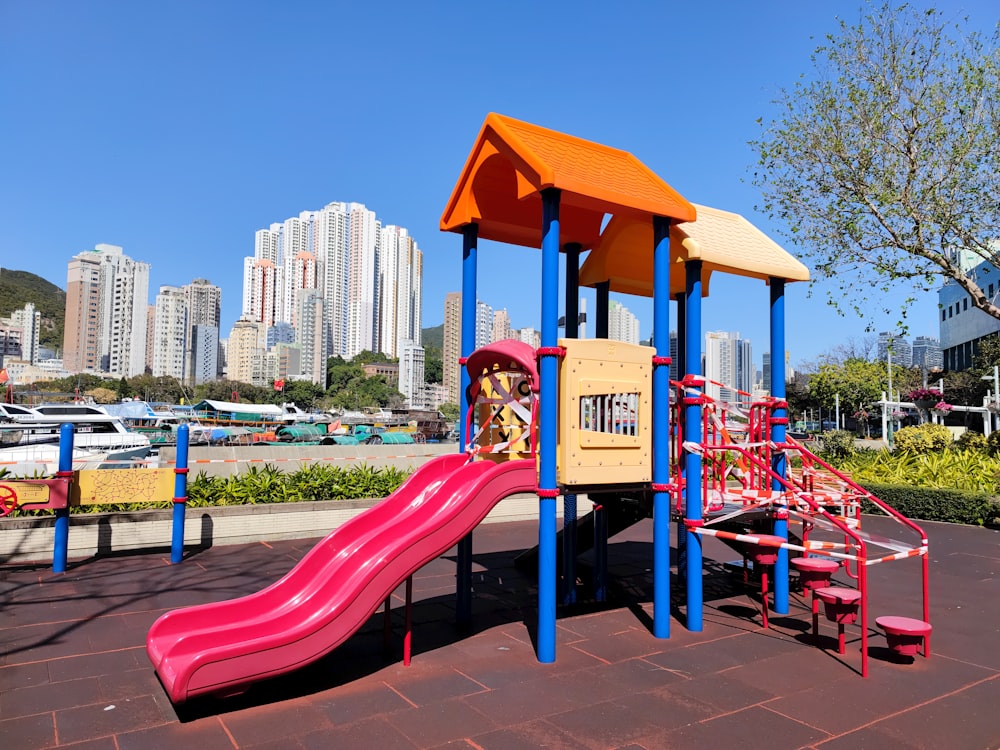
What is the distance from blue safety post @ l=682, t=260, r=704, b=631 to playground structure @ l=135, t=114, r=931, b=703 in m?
0.02

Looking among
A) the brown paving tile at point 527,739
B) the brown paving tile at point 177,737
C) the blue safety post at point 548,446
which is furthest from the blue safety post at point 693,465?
the brown paving tile at point 177,737

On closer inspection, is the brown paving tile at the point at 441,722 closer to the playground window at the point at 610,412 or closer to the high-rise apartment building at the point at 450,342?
the playground window at the point at 610,412

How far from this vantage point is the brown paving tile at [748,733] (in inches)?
171

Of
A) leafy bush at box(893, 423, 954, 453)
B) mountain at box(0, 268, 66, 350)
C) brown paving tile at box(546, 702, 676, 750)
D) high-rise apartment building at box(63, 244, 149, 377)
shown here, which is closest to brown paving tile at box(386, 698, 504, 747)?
brown paving tile at box(546, 702, 676, 750)

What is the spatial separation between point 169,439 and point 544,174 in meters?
29.3

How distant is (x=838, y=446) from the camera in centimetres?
2139

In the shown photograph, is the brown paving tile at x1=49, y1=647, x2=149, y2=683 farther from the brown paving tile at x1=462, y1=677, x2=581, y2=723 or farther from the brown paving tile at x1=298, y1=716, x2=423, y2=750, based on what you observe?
the brown paving tile at x1=462, y1=677, x2=581, y2=723

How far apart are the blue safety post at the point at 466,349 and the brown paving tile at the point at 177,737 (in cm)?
281

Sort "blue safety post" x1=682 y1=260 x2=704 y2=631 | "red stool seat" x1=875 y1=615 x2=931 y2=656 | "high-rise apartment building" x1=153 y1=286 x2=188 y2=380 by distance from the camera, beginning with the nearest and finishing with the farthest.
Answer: "red stool seat" x1=875 y1=615 x2=931 y2=656 < "blue safety post" x1=682 y1=260 x2=704 y2=631 < "high-rise apartment building" x1=153 y1=286 x2=188 y2=380

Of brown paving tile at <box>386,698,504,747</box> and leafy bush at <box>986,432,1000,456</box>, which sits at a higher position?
leafy bush at <box>986,432,1000,456</box>

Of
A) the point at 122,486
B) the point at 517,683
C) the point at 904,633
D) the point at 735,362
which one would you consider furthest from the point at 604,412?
the point at 735,362

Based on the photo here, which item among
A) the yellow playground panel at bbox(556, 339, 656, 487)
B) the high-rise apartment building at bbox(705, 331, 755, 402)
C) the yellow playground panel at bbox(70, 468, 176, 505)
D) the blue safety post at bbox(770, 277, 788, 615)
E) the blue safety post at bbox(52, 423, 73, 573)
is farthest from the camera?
the high-rise apartment building at bbox(705, 331, 755, 402)

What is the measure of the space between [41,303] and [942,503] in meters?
217

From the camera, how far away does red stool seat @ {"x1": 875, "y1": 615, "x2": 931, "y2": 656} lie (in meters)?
5.76
